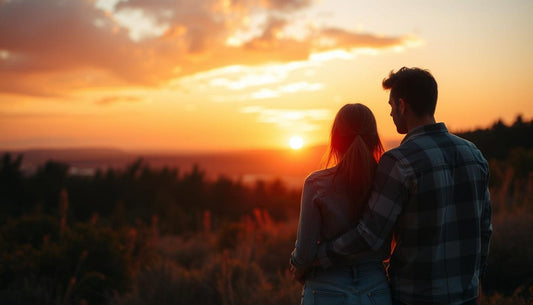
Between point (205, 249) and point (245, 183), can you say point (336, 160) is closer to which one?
point (205, 249)

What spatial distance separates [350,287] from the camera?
2.64 m

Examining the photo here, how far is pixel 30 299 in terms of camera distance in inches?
236

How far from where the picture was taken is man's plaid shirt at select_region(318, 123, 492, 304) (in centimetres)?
256

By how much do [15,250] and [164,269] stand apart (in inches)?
100.0

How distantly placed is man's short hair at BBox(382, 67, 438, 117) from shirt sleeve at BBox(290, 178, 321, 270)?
68 cm

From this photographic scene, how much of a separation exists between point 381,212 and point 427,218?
243mm

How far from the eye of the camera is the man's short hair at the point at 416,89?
2.64 meters

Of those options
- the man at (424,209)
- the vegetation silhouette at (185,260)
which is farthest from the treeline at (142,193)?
the man at (424,209)

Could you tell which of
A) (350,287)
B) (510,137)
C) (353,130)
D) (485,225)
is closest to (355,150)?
(353,130)

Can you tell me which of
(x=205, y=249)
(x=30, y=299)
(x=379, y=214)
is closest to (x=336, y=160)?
(x=379, y=214)

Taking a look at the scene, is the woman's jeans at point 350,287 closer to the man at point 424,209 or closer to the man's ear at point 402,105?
the man at point 424,209

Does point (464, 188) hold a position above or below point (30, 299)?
above

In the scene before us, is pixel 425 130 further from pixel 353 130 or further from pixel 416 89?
pixel 353 130

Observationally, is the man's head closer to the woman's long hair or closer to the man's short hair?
the man's short hair
